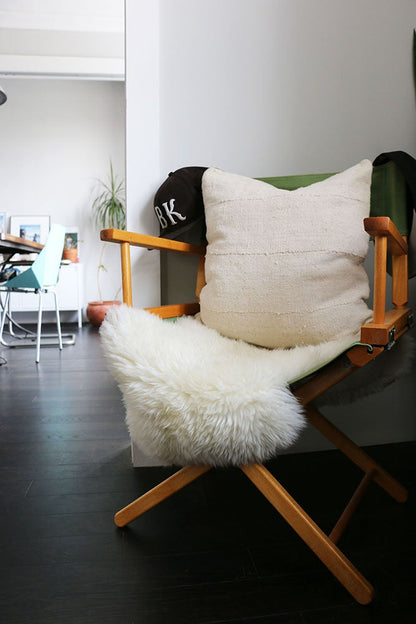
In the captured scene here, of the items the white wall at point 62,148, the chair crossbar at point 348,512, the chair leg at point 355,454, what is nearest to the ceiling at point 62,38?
the white wall at point 62,148

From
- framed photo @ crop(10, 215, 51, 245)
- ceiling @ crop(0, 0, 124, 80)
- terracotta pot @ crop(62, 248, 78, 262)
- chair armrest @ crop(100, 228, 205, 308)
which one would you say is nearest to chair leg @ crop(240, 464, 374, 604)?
chair armrest @ crop(100, 228, 205, 308)

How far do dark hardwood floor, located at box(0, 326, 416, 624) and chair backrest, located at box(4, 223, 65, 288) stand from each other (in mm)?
1857

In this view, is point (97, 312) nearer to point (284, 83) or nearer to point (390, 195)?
point (284, 83)

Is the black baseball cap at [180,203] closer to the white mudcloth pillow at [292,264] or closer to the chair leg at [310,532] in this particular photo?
the white mudcloth pillow at [292,264]

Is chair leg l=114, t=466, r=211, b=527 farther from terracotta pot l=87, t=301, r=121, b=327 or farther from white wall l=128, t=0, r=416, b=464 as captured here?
terracotta pot l=87, t=301, r=121, b=327

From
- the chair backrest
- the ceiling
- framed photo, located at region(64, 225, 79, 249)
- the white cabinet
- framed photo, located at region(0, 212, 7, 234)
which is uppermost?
the ceiling

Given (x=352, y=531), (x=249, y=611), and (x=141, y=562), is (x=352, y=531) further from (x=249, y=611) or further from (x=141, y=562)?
(x=141, y=562)

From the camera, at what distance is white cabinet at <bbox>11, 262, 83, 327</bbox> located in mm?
5293

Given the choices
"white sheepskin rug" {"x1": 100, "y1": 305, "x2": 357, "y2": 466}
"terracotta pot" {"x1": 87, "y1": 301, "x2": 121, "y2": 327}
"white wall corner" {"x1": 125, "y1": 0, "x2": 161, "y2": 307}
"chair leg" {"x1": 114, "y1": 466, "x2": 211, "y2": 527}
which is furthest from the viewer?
"terracotta pot" {"x1": 87, "y1": 301, "x2": 121, "y2": 327}

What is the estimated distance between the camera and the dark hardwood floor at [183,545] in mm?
878

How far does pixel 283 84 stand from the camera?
1534 mm

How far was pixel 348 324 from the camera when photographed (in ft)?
3.62

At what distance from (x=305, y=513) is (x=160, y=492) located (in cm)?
33

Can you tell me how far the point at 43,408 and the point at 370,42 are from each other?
6.08ft
